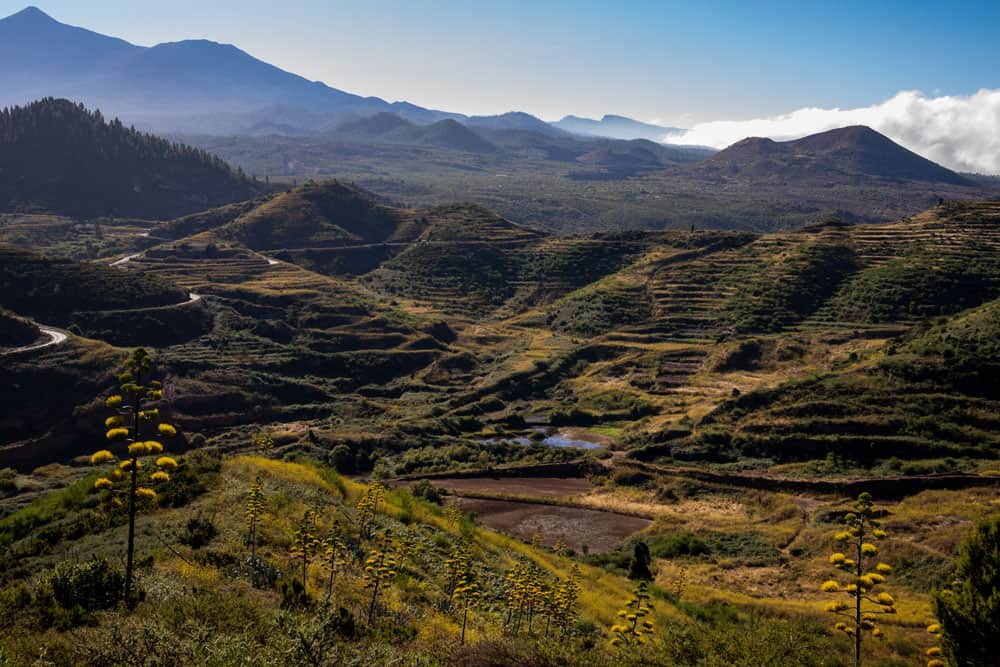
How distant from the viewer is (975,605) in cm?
1463

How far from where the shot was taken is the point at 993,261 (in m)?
96.1

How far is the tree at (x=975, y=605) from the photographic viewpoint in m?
14.3

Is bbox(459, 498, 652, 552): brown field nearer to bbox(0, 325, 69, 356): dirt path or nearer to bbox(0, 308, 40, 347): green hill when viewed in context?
bbox(0, 325, 69, 356): dirt path

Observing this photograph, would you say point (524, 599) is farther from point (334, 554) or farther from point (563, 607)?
point (334, 554)

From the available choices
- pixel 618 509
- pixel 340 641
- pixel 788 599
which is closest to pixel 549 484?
pixel 618 509

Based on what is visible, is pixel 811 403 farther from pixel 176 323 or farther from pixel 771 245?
pixel 176 323

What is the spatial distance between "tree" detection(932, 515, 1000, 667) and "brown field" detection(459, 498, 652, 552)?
2905 centimetres

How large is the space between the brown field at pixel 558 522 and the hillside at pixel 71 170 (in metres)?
168

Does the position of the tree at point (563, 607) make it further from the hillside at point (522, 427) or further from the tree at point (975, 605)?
the tree at point (975, 605)

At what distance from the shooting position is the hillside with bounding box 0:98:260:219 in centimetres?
17412

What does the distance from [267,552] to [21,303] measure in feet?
280

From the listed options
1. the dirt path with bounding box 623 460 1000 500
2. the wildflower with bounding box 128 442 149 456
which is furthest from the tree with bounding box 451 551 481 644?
the dirt path with bounding box 623 460 1000 500

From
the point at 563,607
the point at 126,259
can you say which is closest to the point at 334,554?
the point at 563,607

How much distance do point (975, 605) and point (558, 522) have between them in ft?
119
